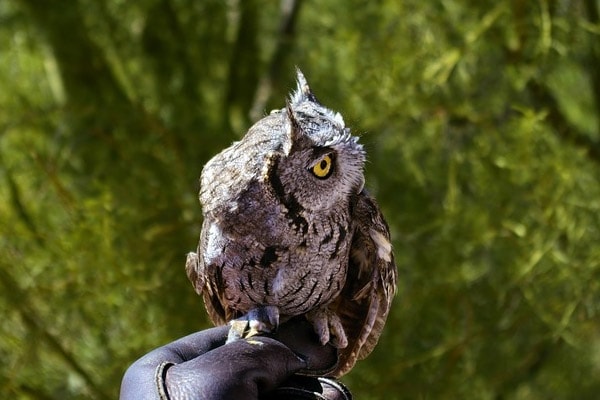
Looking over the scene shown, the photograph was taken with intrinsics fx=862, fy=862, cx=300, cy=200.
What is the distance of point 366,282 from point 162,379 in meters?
0.38

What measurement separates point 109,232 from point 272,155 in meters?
1.83

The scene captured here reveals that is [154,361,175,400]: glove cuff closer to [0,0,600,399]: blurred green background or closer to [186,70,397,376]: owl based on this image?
[186,70,397,376]: owl

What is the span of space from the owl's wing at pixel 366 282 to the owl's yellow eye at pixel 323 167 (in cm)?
12

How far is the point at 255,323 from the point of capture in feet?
3.77

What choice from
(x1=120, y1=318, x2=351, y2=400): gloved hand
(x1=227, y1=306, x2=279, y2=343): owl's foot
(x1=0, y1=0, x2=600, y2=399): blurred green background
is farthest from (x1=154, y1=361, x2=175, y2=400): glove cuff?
(x1=0, y1=0, x2=600, y2=399): blurred green background

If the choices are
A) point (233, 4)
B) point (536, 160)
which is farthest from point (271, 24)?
point (536, 160)

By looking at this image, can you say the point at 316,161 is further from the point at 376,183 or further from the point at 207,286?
the point at 376,183

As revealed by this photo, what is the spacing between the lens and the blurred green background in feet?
9.32

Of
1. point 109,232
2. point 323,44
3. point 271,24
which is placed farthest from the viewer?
point 271,24

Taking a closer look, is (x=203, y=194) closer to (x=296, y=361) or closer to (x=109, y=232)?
(x=296, y=361)

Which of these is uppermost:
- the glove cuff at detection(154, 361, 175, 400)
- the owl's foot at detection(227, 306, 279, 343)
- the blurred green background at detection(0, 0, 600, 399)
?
the glove cuff at detection(154, 361, 175, 400)

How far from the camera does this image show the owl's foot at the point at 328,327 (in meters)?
1.22

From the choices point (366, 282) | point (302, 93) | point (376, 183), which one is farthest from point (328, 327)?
point (376, 183)

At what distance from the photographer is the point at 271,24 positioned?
3.99 metres
